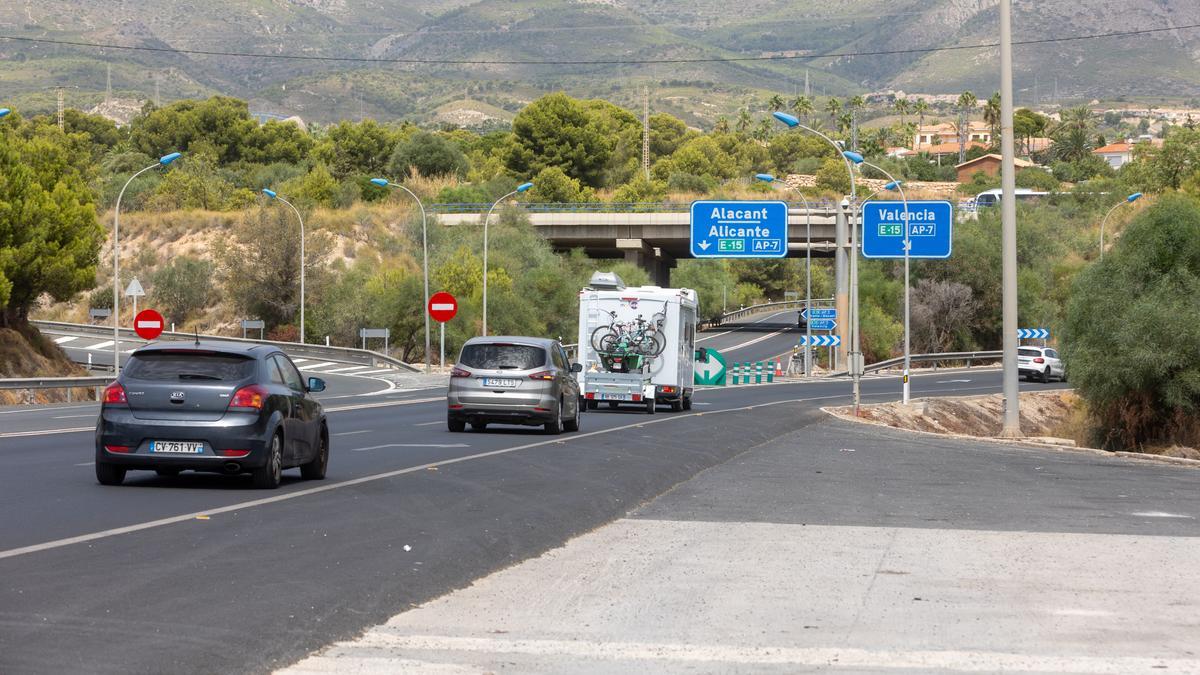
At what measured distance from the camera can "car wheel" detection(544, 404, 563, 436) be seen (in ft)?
95.1

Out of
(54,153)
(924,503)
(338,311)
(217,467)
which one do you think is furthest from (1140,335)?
(338,311)

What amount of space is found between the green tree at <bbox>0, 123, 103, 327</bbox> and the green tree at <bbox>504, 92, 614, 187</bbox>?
67498mm

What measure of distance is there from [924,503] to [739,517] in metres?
2.97

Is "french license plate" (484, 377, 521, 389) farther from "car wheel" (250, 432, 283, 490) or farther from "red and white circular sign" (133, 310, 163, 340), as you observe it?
"red and white circular sign" (133, 310, 163, 340)

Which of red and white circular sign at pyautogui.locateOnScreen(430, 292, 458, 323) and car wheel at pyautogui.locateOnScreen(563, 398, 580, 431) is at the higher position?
red and white circular sign at pyautogui.locateOnScreen(430, 292, 458, 323)

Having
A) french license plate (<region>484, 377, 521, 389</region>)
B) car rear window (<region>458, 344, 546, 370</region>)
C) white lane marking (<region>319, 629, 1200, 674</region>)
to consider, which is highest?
car rear window (<region>458, 344, 546, 370</region>)

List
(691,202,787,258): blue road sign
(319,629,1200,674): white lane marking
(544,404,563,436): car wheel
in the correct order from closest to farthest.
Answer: (319,629,1200,674): white lane marking
(544,404,563,436): car wheel
(691,202,787,258): blue road sign

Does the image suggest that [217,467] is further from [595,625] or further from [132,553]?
[595,625]

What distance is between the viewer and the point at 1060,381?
7100cm

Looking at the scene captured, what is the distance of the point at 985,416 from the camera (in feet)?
167

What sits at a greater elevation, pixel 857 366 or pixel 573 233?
pixel 573 233

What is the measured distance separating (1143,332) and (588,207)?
5741 cm

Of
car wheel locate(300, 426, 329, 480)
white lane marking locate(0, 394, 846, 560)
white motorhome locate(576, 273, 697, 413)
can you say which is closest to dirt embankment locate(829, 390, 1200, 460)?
white motorhome locate(576, 273, 697, 413)

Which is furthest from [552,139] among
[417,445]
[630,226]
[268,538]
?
[268,538]
